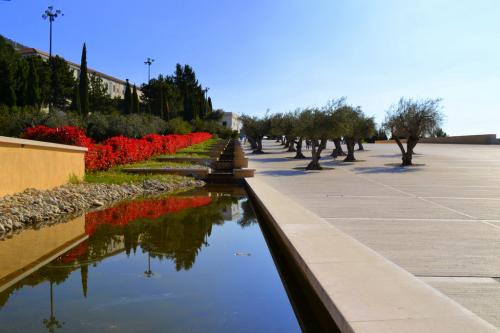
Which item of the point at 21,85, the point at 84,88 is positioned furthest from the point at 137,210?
the point at 21,85

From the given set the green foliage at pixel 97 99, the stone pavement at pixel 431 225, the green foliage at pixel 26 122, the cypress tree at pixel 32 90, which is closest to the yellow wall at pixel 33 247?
the stone pavement at pixel 431 225

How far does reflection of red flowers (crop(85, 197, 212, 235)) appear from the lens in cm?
915

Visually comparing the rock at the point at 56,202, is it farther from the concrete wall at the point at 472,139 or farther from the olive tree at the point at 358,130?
the concrete wall at the point at 472,139

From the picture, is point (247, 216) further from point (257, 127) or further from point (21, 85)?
point (21, 85)

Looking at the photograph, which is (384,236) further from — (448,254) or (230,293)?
(230,293)

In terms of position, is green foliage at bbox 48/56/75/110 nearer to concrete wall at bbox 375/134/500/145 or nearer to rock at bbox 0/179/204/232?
concrete wall at bbox 375/134/500/145

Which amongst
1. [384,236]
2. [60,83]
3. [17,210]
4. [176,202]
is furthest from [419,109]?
[60,83]

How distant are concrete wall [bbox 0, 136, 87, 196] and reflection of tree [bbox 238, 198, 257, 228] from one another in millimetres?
4680

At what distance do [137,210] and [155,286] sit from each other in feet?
18.4

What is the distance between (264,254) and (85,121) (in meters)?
23.0

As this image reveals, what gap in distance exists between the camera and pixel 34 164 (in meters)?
10.4

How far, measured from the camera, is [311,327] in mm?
4316

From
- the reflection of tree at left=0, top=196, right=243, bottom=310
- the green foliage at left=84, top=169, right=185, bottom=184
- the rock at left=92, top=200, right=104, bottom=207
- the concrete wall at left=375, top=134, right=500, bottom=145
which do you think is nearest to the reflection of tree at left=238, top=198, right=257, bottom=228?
the reflection of tree at left=0, top=196, right=243, bottom=310

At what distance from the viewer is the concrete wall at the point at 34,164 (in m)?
9.18
